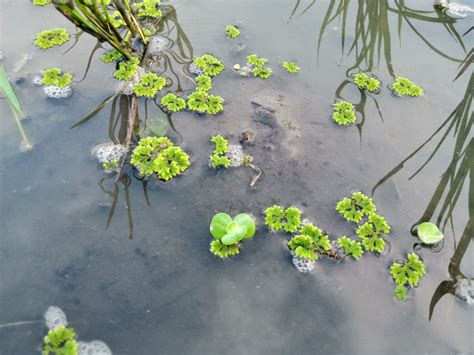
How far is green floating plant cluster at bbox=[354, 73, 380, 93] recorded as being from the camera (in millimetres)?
4969

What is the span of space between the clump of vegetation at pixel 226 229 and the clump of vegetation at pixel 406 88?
2799mm

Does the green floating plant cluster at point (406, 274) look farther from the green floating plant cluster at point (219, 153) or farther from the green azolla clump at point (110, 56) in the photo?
the green azolla clump at point (110, 56)

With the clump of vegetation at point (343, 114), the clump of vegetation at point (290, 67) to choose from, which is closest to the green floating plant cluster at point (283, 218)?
the clump of vegetation at point (343, 114)

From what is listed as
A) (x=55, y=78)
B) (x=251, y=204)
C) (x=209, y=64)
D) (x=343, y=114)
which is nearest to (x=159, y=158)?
(x=251, y=204)

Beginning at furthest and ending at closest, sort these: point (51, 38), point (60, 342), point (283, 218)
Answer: point (51, 38), point (283, 218), point (60, 342)

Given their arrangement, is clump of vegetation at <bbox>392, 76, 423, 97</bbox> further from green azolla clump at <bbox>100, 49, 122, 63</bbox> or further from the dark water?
green azolla clump at <bbox>100, 49, 122, 63</bbox>

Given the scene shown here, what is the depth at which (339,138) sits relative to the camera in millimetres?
4559

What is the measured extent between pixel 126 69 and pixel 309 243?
3.17m

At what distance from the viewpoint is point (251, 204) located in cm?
397

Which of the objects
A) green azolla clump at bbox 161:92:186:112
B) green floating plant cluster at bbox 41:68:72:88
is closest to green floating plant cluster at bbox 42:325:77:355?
green azolla clump at bbox 161:92:186:112

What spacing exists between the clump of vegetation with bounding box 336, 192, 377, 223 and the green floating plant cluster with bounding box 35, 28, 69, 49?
4.26 meters

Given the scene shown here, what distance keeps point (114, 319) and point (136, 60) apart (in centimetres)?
326

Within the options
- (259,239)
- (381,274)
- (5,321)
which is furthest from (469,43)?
(5,321)

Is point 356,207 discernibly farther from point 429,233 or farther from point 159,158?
point 159,158
